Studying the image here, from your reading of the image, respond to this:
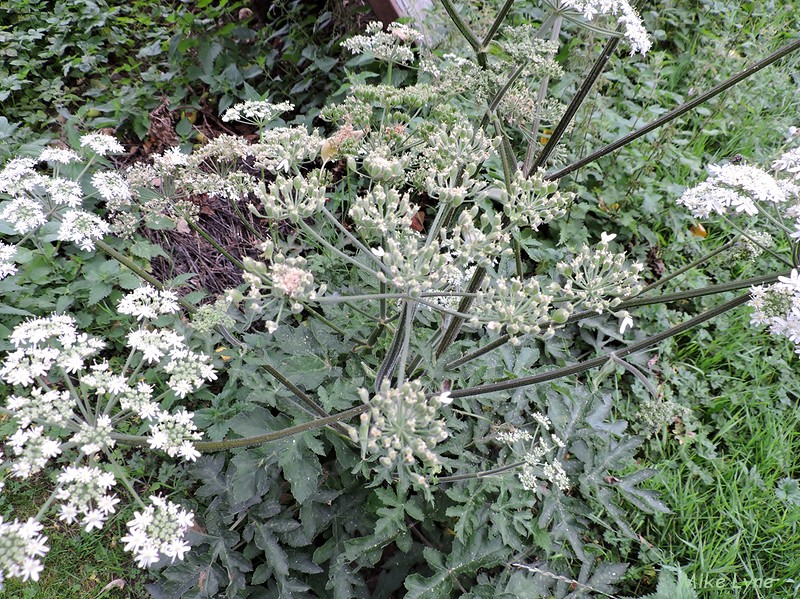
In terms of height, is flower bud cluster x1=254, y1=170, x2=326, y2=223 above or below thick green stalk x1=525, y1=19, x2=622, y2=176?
below

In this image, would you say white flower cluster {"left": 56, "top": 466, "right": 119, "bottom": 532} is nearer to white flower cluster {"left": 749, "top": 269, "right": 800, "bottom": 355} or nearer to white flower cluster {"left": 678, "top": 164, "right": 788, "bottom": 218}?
white flower cluster {"left": 749, "top": 269, "right": 800, "bottom": 355}

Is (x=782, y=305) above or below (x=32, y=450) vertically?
above

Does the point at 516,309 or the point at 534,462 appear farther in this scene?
the point at 534,462

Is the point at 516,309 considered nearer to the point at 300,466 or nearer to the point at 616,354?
the point at 616,354

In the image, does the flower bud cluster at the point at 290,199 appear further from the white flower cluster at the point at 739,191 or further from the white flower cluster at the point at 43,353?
the white flower cluster at the point at 739,191

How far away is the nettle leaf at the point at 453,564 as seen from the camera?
9.66ft

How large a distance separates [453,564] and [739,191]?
8.20 ft

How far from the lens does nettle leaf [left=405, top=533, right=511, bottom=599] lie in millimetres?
2943

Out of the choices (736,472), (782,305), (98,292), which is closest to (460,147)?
(782,305)

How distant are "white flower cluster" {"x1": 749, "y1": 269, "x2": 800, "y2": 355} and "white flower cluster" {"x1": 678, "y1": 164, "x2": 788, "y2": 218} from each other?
41 centimetres

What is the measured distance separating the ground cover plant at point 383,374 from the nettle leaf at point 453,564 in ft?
0.04

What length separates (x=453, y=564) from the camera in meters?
3.00

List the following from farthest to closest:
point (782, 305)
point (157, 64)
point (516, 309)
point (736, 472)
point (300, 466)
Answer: point (157, 64), point (736, 472), point (300, 466), point (782, 305), point (516, 309)

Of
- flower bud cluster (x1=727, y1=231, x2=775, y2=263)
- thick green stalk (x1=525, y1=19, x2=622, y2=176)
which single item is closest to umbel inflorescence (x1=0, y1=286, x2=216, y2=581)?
thick green stalk (x1=525, y1=19, x2=622, y2=176)
